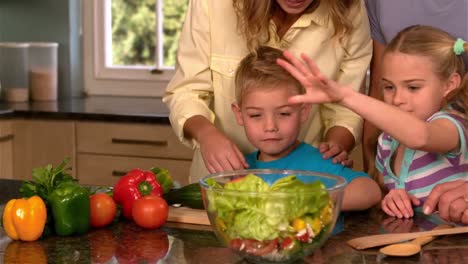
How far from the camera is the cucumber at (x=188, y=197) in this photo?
5.97 feet

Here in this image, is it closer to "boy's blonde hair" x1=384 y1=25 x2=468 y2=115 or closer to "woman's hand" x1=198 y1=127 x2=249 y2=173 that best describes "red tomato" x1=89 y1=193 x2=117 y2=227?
"woman's hand" x1=198 y1=127 x2=249 y2=173

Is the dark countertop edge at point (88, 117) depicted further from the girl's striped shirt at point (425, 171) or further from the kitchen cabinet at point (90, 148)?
the girl's striped shirt at point (425, 171)

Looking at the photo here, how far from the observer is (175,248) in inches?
60.4

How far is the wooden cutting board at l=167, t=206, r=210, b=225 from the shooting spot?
172 cm

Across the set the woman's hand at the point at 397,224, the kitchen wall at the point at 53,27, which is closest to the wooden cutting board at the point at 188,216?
the woman's hand at the point at 397,224

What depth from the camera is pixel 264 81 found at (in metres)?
1.94

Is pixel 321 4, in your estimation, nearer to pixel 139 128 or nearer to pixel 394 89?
pixel 394 89

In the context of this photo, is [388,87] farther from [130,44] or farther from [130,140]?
[130,44]

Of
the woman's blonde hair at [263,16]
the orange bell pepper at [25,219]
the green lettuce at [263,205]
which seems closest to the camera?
the green lettuce at [263,205]

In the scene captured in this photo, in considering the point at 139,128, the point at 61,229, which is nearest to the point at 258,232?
the point at 61,229

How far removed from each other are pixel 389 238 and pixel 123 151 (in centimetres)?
230

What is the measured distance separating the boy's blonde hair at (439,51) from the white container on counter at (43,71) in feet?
8.34

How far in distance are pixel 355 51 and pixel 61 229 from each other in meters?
1.03

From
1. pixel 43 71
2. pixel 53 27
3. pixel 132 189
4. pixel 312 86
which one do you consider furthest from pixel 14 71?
pixel 312 86
